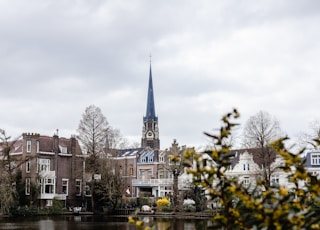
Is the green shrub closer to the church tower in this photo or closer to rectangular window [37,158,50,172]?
rectangular window [37,158,50,172]

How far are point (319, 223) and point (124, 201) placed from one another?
48012 mm

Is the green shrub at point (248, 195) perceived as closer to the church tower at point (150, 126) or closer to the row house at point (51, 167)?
the row house at point (51, 167)

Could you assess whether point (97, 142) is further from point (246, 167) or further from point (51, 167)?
point (246, 167)

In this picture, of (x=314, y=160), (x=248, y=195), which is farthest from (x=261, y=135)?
(x=248, y=195)

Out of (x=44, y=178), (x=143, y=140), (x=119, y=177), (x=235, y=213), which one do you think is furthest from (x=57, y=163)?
(x=235, y=213)

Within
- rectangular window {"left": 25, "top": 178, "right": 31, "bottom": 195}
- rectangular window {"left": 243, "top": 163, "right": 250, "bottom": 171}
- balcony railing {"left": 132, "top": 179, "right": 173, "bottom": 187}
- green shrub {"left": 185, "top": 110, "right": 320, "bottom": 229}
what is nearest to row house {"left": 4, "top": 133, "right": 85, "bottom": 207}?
rectangular window {"left": 25, "top": 178, "right": 31, "bottom": 195}

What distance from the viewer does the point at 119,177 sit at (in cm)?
4806

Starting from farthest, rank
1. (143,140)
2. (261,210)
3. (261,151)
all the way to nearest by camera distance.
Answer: (143,140) → (261,151) → (261,210)

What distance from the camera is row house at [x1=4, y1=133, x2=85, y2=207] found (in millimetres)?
48312

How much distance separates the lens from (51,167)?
51.7m

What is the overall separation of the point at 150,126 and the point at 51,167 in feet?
127

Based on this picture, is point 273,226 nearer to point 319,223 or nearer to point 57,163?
point 319,223

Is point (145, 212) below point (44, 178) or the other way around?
below

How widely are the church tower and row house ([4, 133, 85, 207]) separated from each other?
34.5 m
